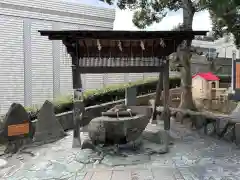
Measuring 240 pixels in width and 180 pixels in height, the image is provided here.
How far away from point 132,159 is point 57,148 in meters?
2.35

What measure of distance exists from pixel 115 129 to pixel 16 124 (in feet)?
10.3

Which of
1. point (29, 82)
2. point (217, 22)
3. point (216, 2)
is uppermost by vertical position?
point (217, 22)

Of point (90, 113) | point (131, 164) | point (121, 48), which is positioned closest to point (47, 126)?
point (90, 113)

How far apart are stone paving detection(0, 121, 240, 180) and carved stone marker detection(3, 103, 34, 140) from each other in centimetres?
63

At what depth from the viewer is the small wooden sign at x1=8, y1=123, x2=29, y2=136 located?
737cm

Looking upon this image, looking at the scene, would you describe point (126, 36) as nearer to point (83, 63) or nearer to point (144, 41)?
point (144, 41)

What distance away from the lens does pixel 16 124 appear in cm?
753

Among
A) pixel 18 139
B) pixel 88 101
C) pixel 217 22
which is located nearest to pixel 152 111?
pixel 88 101

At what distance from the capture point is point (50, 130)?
335 inches

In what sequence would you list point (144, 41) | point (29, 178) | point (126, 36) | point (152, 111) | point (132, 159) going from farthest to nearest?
point (152, 111)
point (144, 41)
point (126, 36)
point (132, 159)
point (29, 178)

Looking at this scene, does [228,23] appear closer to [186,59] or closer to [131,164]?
[186,59]

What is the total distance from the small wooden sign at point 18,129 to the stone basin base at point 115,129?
7.91 feet

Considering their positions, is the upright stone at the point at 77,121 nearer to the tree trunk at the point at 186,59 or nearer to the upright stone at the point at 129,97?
the upright stone at the point at 129,97

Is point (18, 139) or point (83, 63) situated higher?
point (83, 63)
